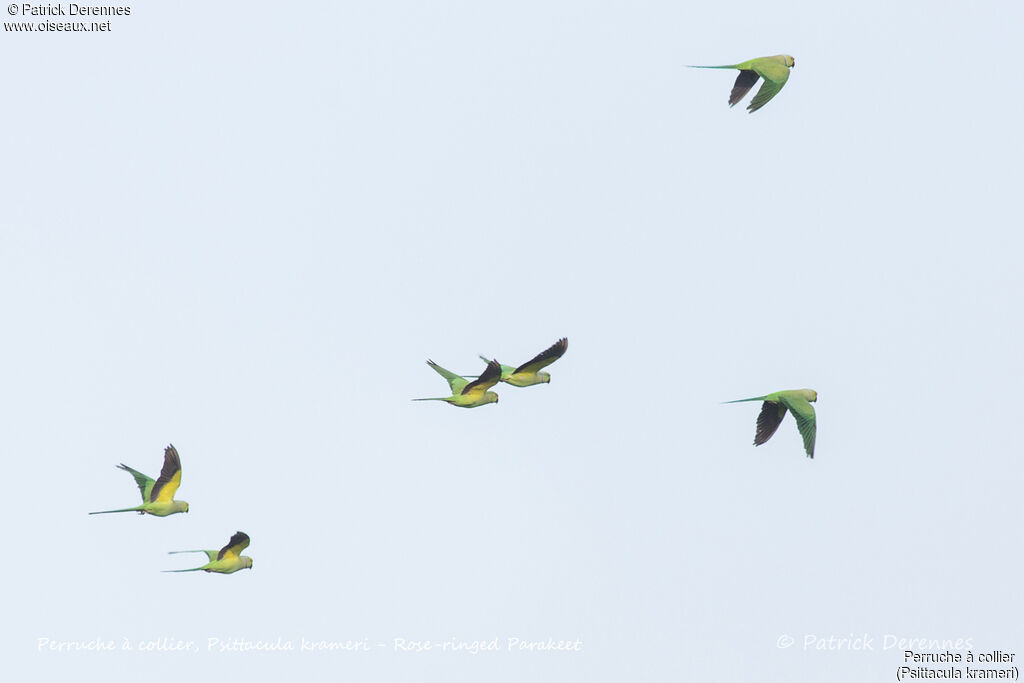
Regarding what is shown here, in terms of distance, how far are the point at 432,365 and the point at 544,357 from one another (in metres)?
4.07

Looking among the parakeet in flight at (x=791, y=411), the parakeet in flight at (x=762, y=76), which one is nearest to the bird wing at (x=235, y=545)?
the parakeet in flight at (x=791, y=411)

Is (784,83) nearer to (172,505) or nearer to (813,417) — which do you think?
(813,417)

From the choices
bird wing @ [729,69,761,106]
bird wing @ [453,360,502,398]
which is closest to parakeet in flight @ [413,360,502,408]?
bird wing @ [453,360,502,398]

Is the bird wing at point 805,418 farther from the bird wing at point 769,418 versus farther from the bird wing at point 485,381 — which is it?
the bird wing at point 485,381

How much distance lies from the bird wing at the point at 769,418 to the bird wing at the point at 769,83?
21.4 feet

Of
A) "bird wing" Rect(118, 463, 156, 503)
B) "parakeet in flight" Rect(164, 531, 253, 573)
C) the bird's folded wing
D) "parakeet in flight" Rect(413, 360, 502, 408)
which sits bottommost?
"parakeet in flight" Rect(164, 531, 253, 573)

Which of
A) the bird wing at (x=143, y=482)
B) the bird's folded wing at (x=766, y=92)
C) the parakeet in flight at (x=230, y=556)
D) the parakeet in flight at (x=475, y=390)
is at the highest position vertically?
the bird's folded wing at (x=766, y=92)

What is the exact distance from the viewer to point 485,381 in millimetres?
Result: 43031

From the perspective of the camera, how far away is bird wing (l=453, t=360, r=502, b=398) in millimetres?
42247

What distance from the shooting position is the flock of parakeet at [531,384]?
4191cm

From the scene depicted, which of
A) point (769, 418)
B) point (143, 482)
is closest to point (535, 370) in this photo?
point (769, 418)

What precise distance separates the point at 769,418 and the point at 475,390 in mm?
6670

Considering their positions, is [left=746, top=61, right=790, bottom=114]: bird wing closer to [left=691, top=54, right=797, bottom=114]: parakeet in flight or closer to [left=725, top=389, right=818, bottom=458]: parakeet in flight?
[left=691, top=54, right=797, bottom=114]: parakeet in flight

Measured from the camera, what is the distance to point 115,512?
44312 mm
